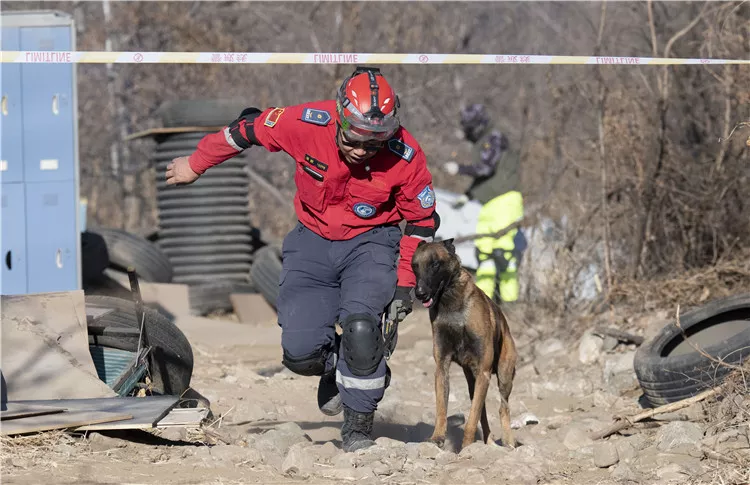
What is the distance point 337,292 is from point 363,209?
54 centimetres

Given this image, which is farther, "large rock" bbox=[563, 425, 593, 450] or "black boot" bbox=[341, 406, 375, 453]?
"large rock" bbox=[563, 425, 593, 450]

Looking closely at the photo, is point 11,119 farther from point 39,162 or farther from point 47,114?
point 39,162

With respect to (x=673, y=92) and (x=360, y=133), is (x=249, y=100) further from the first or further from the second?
(x=360, y=133)

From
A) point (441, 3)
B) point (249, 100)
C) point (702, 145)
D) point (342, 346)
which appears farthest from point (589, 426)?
point (441, 3)

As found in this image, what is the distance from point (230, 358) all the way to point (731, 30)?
5.60m

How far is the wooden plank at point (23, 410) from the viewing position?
5203 mm

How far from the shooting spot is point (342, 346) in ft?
18.7

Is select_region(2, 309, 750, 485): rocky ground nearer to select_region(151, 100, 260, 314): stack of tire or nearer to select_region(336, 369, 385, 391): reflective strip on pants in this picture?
select_region(336, 369, 385, 391): reflective strip on pants

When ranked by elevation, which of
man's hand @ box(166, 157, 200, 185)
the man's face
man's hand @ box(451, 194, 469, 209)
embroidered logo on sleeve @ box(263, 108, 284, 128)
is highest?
embroidered logo on sleeve @ box(263, 108, 284, 128)

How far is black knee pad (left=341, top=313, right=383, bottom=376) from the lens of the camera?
557cm

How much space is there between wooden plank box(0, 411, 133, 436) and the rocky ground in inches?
2.4

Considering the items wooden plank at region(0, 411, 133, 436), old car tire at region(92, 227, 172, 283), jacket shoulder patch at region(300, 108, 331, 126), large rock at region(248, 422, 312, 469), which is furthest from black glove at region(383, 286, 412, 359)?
old car tire at region(92, 227, 172, 283)

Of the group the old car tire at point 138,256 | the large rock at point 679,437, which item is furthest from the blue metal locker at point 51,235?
the large rock at point 679,437

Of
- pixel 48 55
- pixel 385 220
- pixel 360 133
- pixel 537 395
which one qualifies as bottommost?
pixel 537 395
